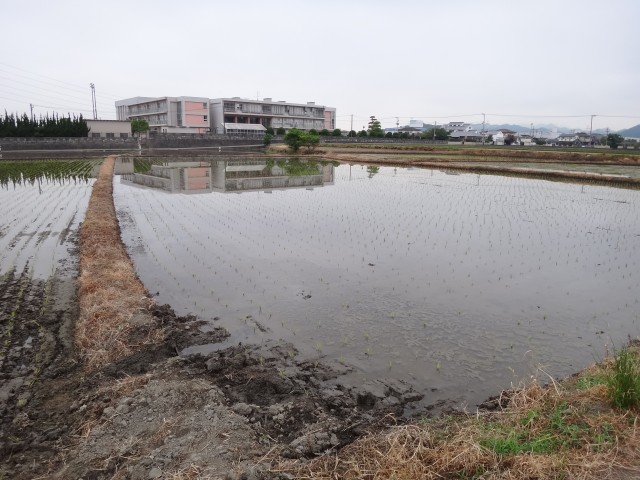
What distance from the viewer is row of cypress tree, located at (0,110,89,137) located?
147ft

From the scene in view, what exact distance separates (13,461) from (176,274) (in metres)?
5.30

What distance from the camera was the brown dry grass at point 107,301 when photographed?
19.1 feet

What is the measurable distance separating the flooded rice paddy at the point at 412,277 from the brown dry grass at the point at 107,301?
1.68 feet

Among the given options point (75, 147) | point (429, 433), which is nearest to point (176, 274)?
point (429, 433)

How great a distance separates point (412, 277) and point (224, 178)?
18.9 m

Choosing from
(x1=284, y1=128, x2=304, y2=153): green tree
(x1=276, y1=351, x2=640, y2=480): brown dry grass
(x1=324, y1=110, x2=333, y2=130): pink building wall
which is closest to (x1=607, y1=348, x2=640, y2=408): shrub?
(x1=276, y1=351, x2=640, y2=480): brown dry grass

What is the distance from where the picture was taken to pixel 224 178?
25734 mm

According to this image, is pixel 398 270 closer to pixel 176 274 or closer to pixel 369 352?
pixel 369 352

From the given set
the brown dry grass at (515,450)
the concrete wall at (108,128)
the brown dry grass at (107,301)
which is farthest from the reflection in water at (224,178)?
the concrete wall at (108,128)

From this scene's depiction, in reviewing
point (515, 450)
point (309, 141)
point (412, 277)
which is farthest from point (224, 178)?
point (515, 450)

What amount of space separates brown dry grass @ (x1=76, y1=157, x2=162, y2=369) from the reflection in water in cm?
1066

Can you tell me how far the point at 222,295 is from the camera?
793cm

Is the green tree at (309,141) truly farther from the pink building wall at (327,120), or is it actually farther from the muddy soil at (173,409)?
the muddy soil at (173,409)

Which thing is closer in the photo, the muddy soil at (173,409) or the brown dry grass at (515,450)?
the brown dry grass at (515,450)
